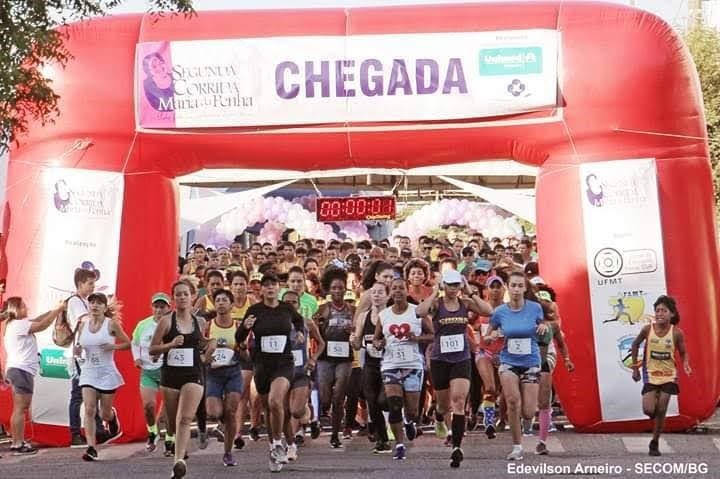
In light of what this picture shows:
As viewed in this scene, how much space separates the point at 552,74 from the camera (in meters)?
15.9

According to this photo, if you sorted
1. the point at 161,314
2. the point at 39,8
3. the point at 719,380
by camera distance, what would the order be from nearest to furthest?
1. the point at 39,8
2. the point at 161,314
3. the point at 719,380

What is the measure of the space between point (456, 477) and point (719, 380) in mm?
4418

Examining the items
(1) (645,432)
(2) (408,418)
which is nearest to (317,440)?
(2) (408,418)

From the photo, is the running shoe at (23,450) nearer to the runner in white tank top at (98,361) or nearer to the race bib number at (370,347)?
the runner in white tank top at (98,361)

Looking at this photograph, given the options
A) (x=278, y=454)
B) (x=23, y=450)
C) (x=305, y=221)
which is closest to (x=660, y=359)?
(x=278, y=454)

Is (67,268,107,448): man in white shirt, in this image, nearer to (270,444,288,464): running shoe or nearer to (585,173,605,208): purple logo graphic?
(270,444,288,464): running shoe

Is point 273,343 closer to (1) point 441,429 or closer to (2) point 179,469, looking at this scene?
(2) point 179,469

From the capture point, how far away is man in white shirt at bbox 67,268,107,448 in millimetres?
15438

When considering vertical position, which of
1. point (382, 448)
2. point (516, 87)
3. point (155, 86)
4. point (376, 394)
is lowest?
point (382, 448)

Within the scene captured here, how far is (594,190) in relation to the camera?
51.8 feet

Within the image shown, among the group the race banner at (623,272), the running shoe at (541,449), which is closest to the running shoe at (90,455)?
the running shoe at (541,449)

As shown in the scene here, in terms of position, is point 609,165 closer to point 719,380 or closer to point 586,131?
point 586,131

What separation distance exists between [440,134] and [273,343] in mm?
3853

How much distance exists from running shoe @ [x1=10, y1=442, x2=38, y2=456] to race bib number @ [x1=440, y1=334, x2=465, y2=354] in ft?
14.5
